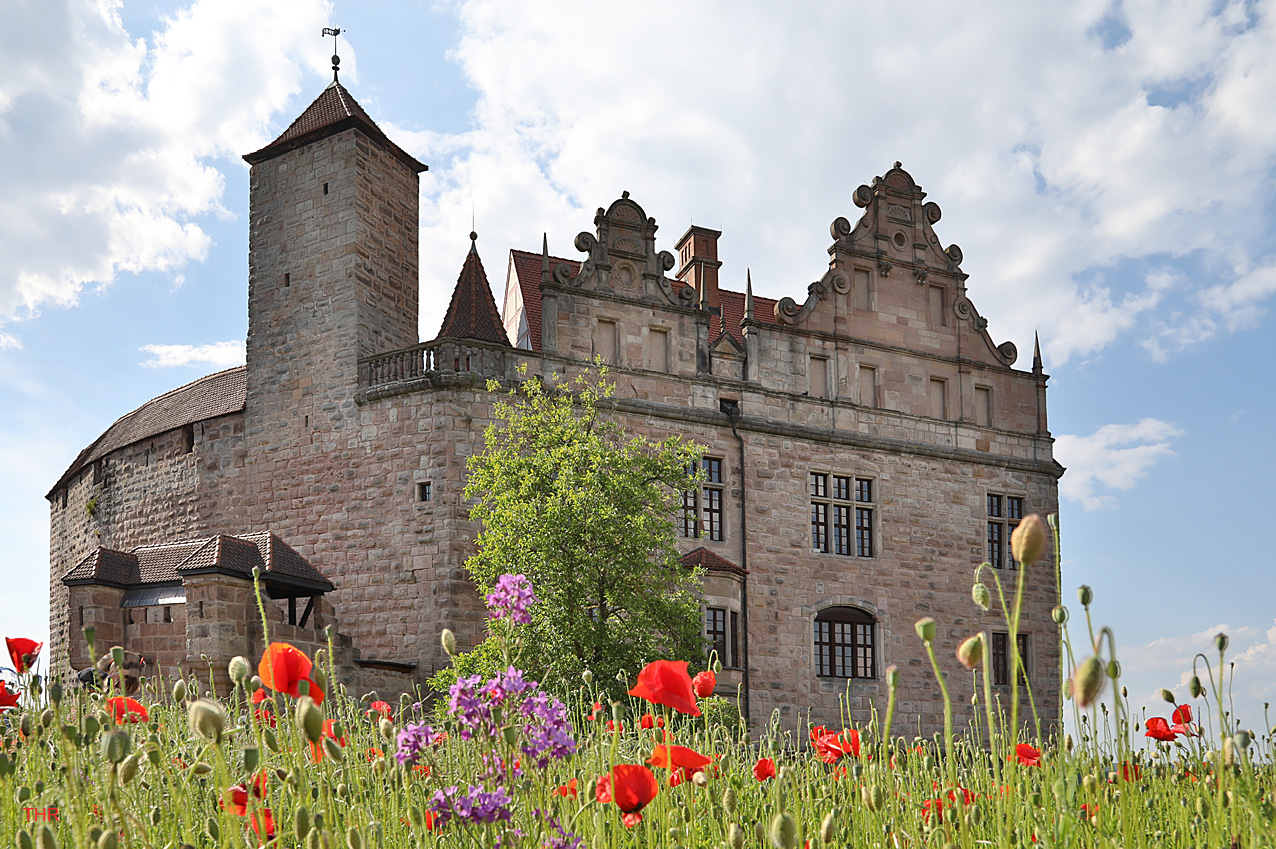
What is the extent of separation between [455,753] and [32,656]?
1.77 m

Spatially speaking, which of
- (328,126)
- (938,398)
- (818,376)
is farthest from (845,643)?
(328,126)

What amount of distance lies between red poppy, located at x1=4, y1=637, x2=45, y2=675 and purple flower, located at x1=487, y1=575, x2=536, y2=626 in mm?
1870

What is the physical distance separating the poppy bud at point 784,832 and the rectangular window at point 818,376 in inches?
764

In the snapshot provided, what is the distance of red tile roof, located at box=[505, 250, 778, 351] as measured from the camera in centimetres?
2161

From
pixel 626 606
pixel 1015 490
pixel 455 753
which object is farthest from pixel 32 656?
pixel 1015 490

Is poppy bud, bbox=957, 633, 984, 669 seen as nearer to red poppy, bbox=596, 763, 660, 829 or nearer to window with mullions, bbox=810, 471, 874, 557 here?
red poppy, bbox=596, 763, 660, 829

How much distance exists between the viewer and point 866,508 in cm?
2114

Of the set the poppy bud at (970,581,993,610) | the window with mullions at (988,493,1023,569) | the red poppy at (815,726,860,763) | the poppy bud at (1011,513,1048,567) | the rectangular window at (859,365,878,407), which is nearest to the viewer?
the poppy bud at (1011,513,1048,567)

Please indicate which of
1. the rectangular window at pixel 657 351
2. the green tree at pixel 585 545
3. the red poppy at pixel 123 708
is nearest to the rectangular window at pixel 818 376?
the rectangular window at pixel 657 351

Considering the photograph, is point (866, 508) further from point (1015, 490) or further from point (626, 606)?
point (626, 606)

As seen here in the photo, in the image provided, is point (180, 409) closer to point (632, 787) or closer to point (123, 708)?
point (123, 708)

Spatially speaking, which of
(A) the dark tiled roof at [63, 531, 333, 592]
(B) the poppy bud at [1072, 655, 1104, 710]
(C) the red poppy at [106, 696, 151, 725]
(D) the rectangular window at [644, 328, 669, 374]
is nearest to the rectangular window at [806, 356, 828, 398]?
(D) the rectangular window at [644, 328, 669, 374]

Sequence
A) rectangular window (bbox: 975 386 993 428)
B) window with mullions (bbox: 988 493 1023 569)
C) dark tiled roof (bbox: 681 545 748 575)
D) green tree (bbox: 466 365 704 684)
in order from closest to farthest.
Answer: green tree (bbox: 466 365 704 684), dark tiled roof (bbox: 681 545 748 575), window with mullions (bbox: 988 493 1023 569), rectangular window (bbox: 975 386 993 428)

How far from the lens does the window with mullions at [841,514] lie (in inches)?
807
